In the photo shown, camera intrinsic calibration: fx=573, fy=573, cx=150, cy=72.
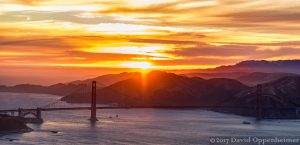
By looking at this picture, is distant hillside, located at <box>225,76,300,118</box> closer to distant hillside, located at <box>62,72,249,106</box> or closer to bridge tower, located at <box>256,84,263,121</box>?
bridge tower, located at <box>256,84,263,121</box>

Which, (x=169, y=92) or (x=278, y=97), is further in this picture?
(x=169, y=92)

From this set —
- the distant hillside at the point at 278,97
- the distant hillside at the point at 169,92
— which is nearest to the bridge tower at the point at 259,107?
the distant hillside at the point at 278,97

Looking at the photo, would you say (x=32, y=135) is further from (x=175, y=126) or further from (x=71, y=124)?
(x=175, y=126)

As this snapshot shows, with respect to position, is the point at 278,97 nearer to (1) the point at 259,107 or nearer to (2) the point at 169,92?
(1) the point at 259,107

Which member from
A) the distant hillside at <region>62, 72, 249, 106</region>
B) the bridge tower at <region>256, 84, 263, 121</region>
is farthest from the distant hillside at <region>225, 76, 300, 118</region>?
the distant hillside at <region>62, 72, 249, 106</region>

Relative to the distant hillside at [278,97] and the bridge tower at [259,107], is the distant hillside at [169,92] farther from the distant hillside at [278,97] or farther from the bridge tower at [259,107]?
the bridge tower at [259,107]

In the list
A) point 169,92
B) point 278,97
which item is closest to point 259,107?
point 278,97

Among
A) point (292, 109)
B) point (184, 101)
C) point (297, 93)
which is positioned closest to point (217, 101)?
point (184, 101)

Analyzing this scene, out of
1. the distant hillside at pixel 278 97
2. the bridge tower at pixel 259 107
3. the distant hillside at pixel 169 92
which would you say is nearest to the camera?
the bridge tower at pixel 259 107
